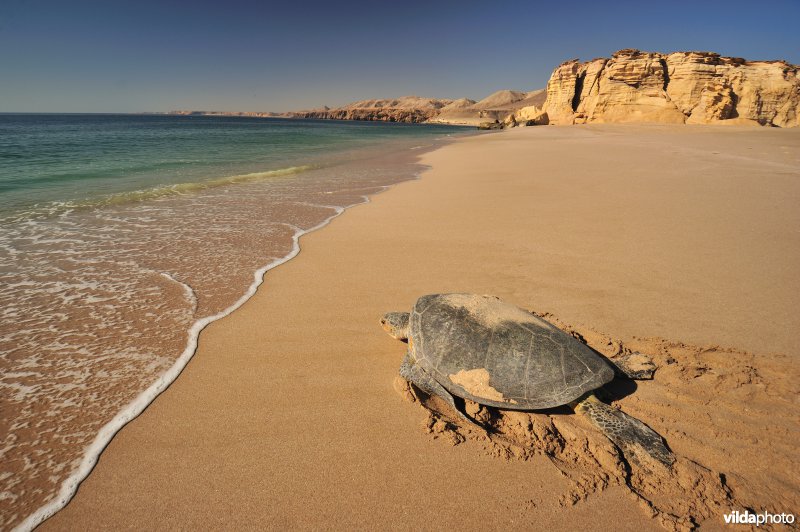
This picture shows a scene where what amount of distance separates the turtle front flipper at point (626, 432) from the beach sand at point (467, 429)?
0.09 metres

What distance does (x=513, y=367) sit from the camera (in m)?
2.82

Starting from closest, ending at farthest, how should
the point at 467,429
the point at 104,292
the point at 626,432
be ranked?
the point at 626,432 < the point at 467,429 < the point at 104,292

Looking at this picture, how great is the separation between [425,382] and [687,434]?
6.52 feet

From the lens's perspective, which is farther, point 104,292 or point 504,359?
point 104,292

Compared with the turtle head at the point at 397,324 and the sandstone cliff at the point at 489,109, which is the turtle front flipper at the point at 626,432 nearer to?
the turtle head at the point at 397,324

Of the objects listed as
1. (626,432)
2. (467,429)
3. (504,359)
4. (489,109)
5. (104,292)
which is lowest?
(467,429)

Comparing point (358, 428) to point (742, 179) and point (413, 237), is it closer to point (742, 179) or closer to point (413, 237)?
point (413, 237)

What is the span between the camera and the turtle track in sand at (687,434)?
2203 millimetres

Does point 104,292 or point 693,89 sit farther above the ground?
point 693,89

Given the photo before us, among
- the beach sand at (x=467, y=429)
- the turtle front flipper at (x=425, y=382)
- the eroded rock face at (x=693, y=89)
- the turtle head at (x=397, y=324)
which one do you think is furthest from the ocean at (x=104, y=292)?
the eroded rock face at (x=693, y=89)

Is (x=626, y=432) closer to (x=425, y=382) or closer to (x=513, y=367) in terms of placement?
(x=513, y=367)

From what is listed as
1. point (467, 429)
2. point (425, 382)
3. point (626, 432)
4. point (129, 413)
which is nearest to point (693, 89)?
point (626, 432)

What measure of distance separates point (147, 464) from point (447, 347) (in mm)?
2369

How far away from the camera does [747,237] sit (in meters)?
5.93
